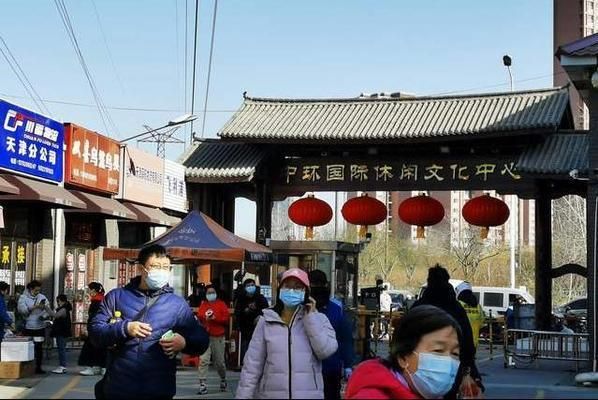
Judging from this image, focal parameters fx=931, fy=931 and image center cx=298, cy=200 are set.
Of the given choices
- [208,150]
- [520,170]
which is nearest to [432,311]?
[520,170]

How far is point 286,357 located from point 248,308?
9001 mm

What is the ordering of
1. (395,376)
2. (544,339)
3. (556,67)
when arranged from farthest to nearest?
(556,67), (544,339), (395,376)

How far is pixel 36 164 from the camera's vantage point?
17.2 meters

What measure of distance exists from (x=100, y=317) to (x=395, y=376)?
2481 millimetres

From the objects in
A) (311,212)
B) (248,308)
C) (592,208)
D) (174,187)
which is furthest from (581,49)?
(174,187)

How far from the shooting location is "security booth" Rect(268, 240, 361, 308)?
1847cm

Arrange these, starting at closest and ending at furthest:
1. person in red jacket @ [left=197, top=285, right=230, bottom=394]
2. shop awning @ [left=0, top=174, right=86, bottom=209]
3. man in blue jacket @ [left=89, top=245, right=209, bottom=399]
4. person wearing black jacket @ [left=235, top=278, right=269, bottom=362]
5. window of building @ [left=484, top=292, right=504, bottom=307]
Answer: man in blue jacket @ [left=89, top=245, right=209, bottom=399] < person in red jacket @ [left=197, top=285, right=230, bottom=394] < person wearing black jacket @ [left=235, top=278, right=269, bottom=362] < shop awning @ [left=0, top=174, right=86, bottom=209] < window of building @ [left=484, top=292, right=504, bottom=307]

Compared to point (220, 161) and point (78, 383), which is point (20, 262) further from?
point (78, 383)

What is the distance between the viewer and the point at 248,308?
14.6 m

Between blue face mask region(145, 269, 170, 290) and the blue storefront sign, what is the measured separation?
11295 mm

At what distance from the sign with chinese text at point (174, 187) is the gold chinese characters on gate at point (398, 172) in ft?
9.24

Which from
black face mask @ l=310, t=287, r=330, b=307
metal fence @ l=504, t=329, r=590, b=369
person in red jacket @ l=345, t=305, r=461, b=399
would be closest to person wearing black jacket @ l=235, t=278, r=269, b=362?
metal fence @ l=504, t=329, r=590, b=369

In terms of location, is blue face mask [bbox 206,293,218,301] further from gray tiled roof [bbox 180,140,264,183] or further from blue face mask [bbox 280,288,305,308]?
blue face mask [bbox 280,288,305,308]

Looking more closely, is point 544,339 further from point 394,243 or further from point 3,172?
point 394,243
